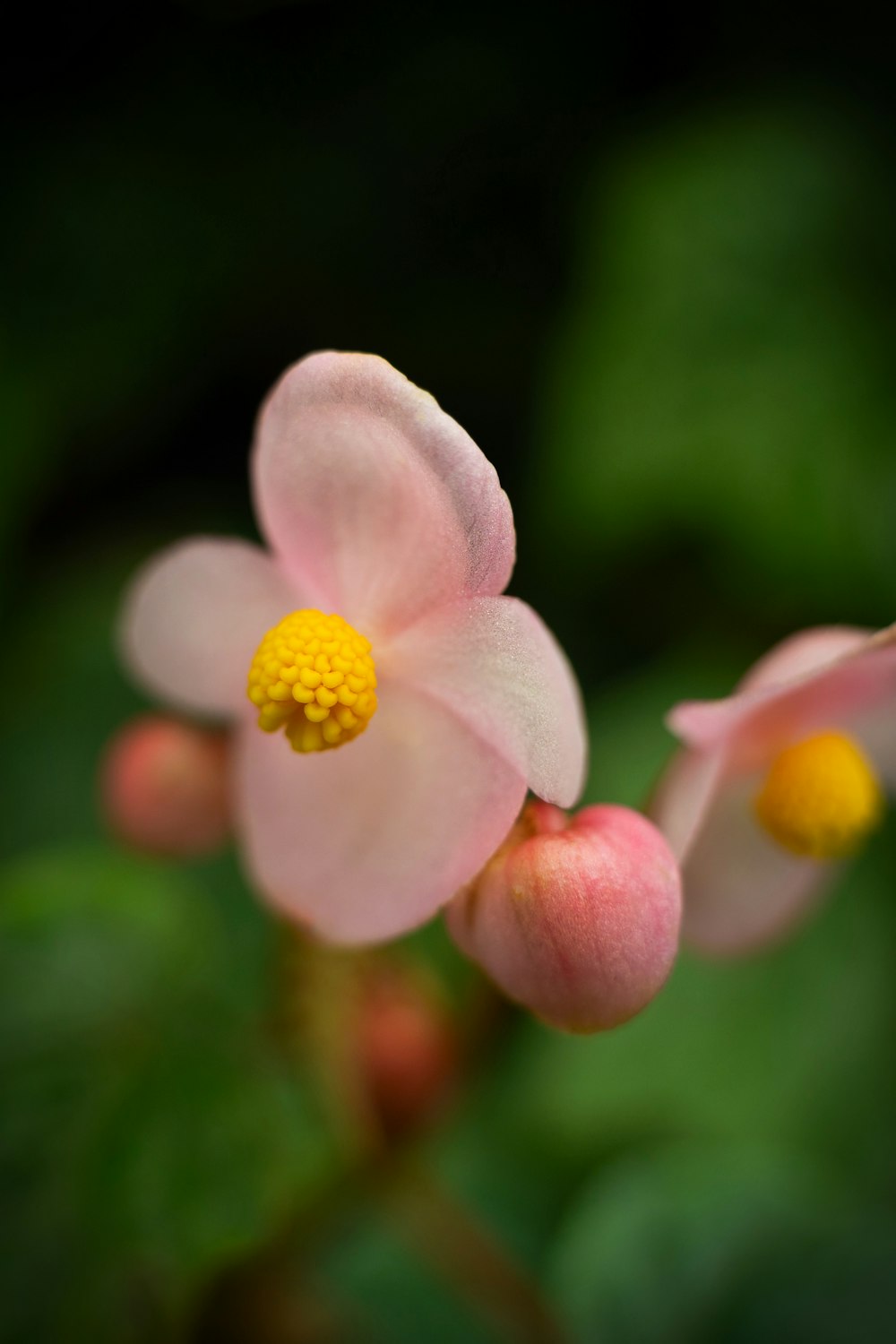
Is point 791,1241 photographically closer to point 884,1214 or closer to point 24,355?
point 884,1214

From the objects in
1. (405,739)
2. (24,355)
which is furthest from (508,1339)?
(24,355)

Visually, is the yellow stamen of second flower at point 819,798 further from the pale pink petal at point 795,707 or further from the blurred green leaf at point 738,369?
the blurred green leaf at point 738,369

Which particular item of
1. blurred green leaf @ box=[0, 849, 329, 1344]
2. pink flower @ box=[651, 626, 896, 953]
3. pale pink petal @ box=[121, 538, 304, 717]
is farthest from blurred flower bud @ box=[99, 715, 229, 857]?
pink flower @ box=[651, 626, 896, 953]

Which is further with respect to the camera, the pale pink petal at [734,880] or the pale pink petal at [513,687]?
the pale pink petal at [734,880]

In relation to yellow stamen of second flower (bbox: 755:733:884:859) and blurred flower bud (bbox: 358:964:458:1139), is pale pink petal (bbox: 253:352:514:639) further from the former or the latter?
blurred flower bud (bbox: 358:964:458:1139)

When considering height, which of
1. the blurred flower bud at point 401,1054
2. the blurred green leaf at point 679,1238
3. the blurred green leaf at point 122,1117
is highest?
the blurred green leaf at point 122,1117

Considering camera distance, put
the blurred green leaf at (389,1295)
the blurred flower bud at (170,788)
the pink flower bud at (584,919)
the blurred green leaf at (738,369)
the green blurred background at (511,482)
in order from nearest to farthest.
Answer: the pink flower bud at (584,919) → the blurred flower bud at (170,788) → the green blurred background at (511,482) → the blurred green leaf at (389,1295) → the blurred green leaf at (738,369)

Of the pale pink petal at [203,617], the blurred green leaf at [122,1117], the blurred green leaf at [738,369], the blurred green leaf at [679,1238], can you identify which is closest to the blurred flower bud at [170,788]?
the pale pink petal at [203,617]
